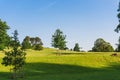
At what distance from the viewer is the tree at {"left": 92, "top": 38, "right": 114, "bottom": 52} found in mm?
181875

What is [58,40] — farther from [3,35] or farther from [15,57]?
[15,57]

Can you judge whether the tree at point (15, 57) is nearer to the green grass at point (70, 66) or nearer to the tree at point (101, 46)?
the green grass at point (70, 66)

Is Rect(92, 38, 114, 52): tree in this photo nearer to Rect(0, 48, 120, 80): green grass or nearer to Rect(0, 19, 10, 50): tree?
Rect(0, 19, 10, 50): tree

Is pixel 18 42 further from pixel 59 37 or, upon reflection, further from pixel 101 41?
pixel 101 41

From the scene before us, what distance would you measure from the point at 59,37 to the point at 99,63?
3236 cm

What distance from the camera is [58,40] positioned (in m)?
114

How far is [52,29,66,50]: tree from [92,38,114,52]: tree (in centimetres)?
6917

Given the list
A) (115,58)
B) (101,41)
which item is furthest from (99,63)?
(101,41)

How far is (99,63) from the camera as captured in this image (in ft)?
275

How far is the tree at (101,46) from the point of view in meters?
182

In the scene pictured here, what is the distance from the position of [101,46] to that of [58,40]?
7703 cm

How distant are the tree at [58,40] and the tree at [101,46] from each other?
227 feet

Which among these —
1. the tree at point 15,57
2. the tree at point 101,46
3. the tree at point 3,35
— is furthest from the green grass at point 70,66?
the tree at point 101,46

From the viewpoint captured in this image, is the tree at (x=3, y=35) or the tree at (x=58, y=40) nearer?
the tree at (x=3, y=35)
